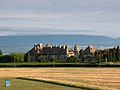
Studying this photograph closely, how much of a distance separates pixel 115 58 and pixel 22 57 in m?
41.3

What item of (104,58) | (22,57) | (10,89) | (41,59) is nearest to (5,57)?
(22,57)

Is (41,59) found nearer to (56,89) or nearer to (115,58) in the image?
(115,58)

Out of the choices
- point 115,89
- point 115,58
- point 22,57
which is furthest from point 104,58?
point 115,89

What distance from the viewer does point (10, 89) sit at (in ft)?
87.4

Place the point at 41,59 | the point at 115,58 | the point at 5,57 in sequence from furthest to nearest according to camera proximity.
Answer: the point at 41,59 < the point at 5,57 < the point at 115,58

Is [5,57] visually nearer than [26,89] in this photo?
No

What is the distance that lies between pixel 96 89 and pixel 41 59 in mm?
152327

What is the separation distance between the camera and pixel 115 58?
145500 millimetres

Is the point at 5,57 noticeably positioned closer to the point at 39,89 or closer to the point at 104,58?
the point at 104,58

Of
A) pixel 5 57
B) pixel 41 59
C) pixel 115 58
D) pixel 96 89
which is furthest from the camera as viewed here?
pixel 41 59

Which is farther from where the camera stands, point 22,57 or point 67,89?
point 22,57

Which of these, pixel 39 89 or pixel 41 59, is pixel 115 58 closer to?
pixel 41 59

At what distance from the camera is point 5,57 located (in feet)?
515

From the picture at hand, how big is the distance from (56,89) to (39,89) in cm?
118
